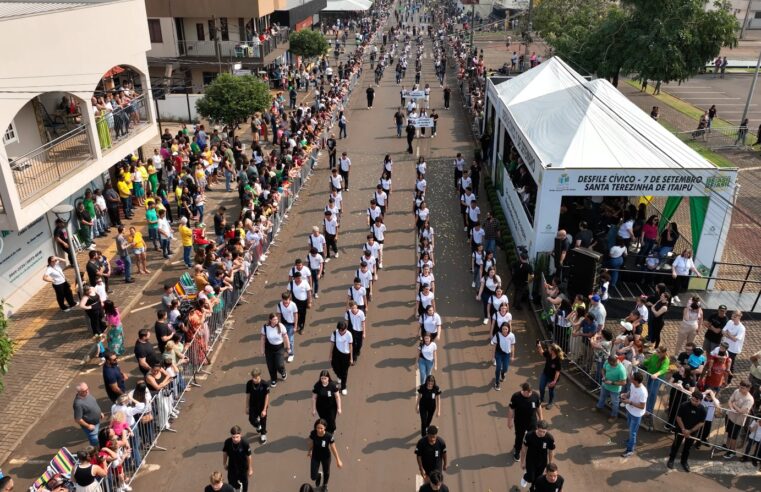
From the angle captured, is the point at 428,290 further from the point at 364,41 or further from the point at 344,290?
the point at 364,41

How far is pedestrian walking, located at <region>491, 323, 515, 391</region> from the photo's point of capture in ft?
33.9

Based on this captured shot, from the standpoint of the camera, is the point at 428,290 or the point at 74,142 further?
the point at 74,142

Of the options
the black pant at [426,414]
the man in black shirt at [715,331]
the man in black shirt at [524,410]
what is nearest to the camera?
the man in black shirt at [524,410]

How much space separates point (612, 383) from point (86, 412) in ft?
26.4

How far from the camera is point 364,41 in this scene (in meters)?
58.2

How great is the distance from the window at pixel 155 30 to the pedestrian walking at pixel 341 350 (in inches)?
1136

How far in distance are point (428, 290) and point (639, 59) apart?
74.1 feet

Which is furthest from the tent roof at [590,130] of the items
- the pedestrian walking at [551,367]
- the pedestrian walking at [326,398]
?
the pedestrian walking at [326,398]

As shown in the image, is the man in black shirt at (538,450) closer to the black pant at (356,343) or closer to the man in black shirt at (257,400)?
the man in black shirt at (257,400)

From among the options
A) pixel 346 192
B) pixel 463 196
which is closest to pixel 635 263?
pixel 463 196

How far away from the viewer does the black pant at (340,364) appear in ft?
34.3

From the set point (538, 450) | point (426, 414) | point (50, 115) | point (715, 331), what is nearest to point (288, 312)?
point (426, 414)

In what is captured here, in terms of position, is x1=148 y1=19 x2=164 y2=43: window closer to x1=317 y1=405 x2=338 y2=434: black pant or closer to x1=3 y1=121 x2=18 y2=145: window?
x1=3 y1=121 x2=18 y2=145: window

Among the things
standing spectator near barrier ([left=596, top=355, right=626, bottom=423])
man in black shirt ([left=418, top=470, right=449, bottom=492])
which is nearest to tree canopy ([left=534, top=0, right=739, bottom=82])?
standing spectator near barrier ([left=596, top=355, right=626, bottom=423])
